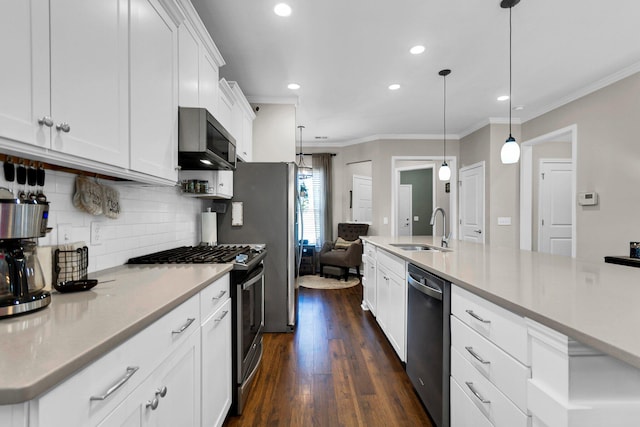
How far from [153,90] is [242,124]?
1.85 meters

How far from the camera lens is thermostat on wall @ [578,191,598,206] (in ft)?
11.2

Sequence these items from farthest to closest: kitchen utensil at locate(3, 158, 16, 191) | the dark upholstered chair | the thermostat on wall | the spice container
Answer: the dark upholstered chair < the thermostat on wall < the spice container < kitchen utensil at locate(3, 158, 16, 191)

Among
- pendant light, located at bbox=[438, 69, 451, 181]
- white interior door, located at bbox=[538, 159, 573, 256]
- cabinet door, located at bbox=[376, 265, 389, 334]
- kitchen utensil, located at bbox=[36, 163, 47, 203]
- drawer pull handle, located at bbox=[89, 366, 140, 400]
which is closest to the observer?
drawer pull handle, located at bbox=[89, 366, 140, 400]

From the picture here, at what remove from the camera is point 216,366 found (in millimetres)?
1485

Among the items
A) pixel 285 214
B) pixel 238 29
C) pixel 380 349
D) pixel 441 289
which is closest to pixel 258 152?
pixel 285 214

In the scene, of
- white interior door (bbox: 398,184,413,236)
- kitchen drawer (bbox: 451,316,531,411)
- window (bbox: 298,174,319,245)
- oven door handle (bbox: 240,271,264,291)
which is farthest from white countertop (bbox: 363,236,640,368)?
white interior door (bbox: 398,184,413,236)

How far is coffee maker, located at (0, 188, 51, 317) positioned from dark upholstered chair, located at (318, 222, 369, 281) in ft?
14.7

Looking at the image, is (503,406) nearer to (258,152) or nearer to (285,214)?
(285,214)

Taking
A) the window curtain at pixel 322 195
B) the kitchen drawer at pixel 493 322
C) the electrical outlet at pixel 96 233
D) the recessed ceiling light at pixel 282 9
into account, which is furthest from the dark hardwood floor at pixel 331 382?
the window curtain at pixel 322 195

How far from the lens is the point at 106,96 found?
1148 millimetres

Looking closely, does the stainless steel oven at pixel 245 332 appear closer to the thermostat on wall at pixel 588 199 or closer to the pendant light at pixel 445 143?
the pendant light at pixel 445 143

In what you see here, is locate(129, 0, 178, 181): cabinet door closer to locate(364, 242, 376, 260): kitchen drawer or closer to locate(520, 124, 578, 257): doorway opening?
locate(364, 242, 376, 260): kitchen drawer

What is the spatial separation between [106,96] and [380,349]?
2.59 meters

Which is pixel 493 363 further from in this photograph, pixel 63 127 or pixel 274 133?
pixel 274 133
